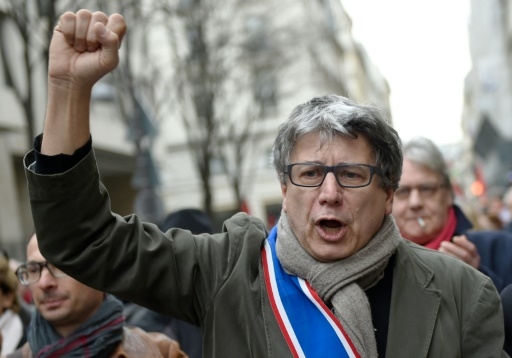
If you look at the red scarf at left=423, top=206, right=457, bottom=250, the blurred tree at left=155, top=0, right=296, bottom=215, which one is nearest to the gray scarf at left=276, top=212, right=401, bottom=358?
the red scarf at left=423, top=206, right=457, bottom=250

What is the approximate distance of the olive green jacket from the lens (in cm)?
273

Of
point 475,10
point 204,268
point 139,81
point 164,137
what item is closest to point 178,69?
point 139,81

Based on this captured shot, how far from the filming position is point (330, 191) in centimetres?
294

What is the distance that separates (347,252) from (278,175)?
1.30 ft

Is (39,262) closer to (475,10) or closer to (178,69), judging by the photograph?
(178,69)

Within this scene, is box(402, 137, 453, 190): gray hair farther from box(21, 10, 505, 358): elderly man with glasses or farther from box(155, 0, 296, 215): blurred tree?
box(155, 0, 296, 215): blurred tree

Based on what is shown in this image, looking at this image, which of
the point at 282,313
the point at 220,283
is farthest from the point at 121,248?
the point at 282,313

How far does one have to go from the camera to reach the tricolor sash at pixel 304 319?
9.20 ft

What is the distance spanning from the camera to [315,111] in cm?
306

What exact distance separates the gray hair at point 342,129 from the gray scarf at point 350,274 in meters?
0.22

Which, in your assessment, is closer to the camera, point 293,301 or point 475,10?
point 293,301

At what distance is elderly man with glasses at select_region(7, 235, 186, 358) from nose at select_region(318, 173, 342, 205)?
1509mm

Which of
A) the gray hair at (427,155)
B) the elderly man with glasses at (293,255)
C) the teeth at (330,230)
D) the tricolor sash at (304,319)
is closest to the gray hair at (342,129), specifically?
the elderly man with glasses at (293,255)

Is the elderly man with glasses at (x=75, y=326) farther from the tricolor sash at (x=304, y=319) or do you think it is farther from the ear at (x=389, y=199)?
the ear at (x=389, y=199)
